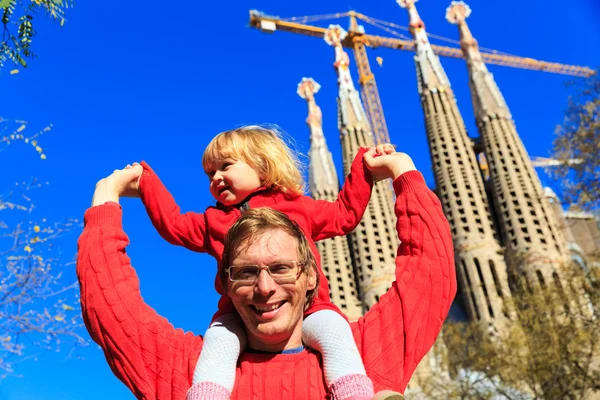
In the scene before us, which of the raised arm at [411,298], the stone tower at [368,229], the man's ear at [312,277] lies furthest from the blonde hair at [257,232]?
the stone tower at [368,229]

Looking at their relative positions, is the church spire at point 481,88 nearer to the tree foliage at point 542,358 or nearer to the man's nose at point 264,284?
the tree foliage at point 542,358

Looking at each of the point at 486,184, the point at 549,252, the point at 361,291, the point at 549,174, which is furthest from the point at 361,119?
the point at 549,174

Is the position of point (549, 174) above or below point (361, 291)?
below

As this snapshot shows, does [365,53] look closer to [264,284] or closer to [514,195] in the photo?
[514,195]

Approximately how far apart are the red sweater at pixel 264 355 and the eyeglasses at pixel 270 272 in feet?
0.72

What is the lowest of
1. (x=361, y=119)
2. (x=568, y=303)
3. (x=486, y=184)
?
(x=568, y=303)

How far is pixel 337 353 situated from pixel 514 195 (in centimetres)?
2906

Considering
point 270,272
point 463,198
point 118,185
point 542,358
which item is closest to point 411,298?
point 270,272

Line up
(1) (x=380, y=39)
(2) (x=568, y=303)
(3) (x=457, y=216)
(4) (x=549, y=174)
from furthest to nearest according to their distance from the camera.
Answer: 1. (1) (x=380, y=39)
2. (3) (x=457, y=216)
3. (2) (x=568, y=303)
4. (4) (x=549, y=174)

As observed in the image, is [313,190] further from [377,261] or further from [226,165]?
[226,165]

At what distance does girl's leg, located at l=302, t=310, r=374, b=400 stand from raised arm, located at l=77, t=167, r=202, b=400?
330 millimetres

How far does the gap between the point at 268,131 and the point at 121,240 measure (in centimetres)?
64

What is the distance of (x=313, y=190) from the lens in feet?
115

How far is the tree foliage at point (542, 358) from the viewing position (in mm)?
15477
